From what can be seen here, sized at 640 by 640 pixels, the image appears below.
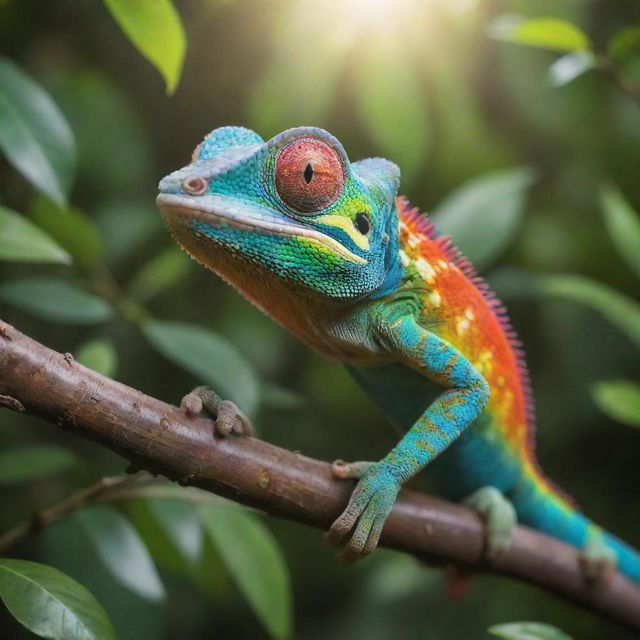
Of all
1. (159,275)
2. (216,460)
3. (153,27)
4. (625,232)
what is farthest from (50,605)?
(625,232)

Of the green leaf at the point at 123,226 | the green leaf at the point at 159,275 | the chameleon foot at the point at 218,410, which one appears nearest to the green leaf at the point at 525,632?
the chameleon foot at the point at 218,410

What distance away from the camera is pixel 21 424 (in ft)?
9.11

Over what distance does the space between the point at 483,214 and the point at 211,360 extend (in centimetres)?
98

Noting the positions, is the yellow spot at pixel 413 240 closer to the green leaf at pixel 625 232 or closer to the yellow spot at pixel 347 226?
the yellow spot at pixel 347 226

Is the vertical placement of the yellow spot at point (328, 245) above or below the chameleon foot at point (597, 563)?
above

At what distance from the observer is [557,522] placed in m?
2.17

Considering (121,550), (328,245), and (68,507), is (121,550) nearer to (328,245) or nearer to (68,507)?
(68,507)

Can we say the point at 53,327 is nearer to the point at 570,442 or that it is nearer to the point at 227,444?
the point at 227,444

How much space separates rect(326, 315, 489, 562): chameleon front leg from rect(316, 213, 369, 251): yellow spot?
0.62 feet

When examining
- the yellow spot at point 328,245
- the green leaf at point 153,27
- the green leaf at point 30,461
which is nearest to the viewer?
the yellow spot at point 328,245

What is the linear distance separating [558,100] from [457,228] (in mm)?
1252

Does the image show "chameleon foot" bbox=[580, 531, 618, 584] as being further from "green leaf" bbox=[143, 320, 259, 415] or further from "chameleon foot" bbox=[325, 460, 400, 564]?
"green leaf" bbox=[143, 320, 259, 415]

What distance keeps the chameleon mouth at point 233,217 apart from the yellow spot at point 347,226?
3 centimetres

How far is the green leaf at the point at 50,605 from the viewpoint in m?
1.18
